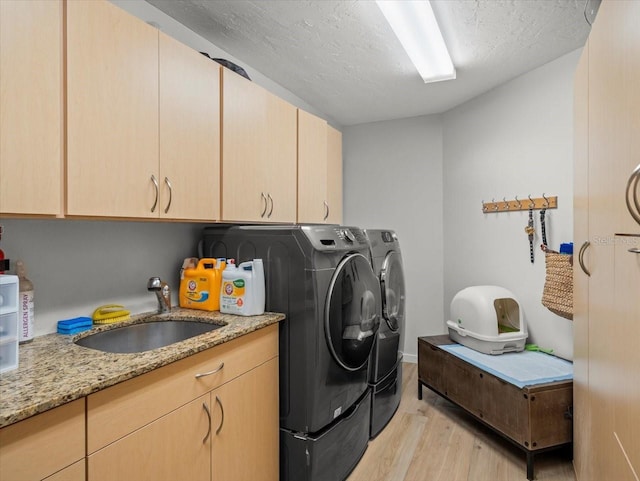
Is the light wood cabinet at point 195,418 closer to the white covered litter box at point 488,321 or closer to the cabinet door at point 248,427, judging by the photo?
the cabinet door at point 248,427

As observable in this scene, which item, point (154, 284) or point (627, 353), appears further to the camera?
point (154, 284)

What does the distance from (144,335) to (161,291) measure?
0.22 m

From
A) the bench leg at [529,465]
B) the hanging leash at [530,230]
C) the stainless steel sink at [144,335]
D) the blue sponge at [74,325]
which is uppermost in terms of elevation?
the hanging leash at [530,230]

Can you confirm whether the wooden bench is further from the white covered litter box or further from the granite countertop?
the granite countertop

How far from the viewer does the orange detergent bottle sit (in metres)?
1.92

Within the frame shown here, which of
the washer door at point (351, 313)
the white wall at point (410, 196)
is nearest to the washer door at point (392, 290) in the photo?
the washer door at point (351, 313)

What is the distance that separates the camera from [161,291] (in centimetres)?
187

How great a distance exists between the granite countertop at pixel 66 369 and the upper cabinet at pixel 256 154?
2.47 ft

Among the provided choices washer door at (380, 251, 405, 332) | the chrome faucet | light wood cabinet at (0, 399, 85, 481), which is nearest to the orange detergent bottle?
the chrome faucet

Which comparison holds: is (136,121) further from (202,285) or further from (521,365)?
(521,365)

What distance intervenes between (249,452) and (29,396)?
98cm

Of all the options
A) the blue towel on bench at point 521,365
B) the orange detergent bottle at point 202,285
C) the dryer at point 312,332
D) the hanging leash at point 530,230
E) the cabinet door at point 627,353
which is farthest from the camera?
the hanging leash at point 530,230

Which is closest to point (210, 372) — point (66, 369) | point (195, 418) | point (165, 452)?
point (195, 418)

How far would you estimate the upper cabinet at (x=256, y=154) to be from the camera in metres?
→ 1.94
